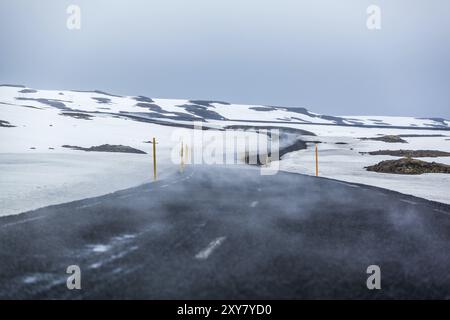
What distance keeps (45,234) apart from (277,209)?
5.57m

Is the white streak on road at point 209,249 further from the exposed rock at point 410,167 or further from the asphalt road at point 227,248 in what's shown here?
the exposed rock at point 410,167

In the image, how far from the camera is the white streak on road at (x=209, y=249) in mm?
6605

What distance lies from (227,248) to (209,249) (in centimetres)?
29

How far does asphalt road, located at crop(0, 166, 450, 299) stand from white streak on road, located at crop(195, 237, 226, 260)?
0.02 metres

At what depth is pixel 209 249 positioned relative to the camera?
23.1ft

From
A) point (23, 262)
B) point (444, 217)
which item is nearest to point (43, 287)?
point (23, 262)

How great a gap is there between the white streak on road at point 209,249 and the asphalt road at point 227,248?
16 millimetres

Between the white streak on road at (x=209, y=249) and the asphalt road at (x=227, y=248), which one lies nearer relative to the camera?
the asphalt road at (x=227, y=248)

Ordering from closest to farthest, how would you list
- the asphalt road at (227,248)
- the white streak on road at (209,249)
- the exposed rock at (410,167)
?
the asphalt road at (227,248)
the white streak on road at (209,249)
the exposed rock at (410,167)

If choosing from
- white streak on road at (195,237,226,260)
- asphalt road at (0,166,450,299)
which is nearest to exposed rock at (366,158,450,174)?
asphalt road at (0,166,450,299)

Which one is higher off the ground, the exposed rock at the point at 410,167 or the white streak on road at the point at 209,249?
the exposed rock at the point at 410,167

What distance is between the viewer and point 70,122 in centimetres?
6594

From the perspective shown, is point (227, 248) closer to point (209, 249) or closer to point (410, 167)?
point (209, 249)

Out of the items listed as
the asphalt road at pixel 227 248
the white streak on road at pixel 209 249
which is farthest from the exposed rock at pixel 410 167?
the white streak on road at pixel 209 249
